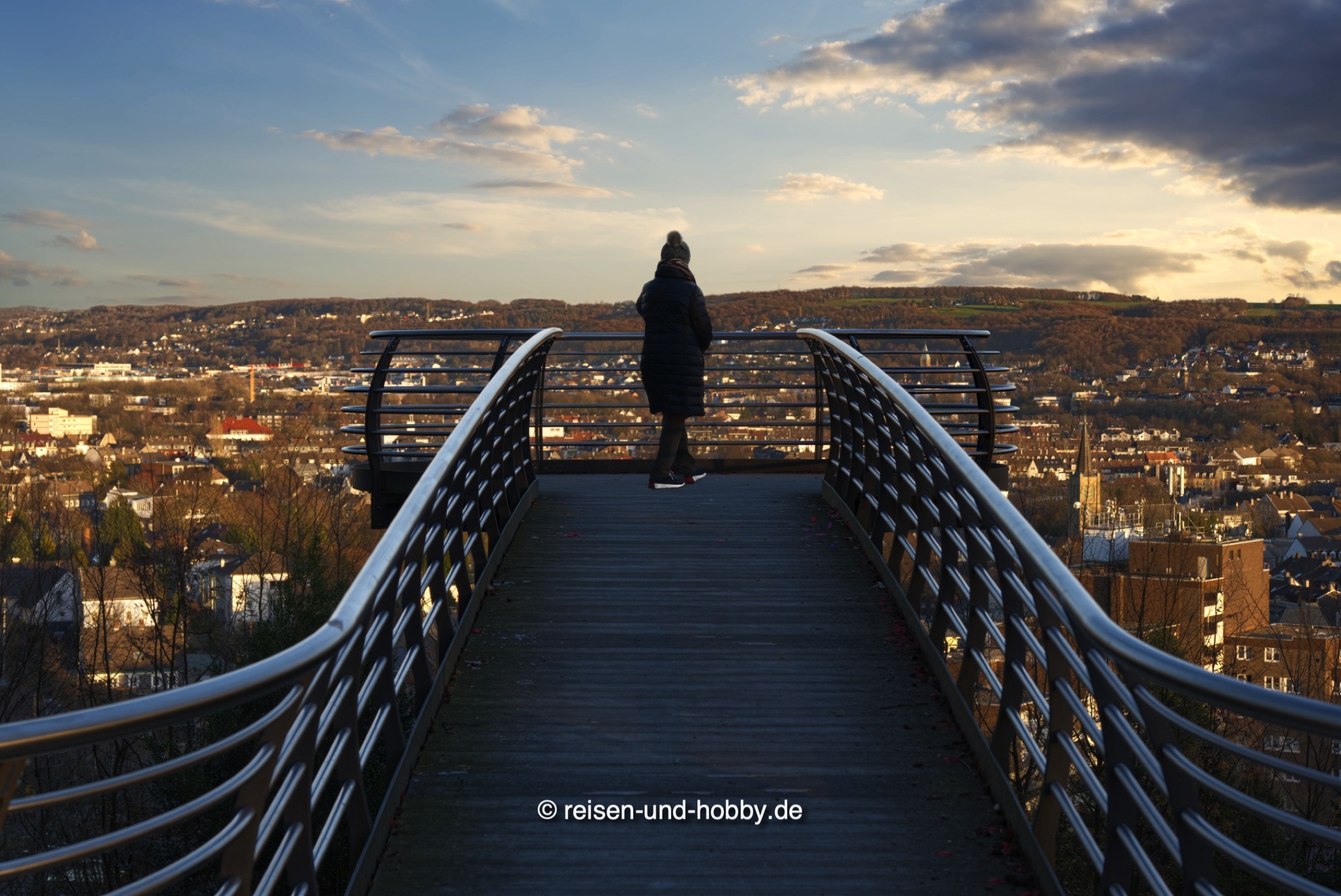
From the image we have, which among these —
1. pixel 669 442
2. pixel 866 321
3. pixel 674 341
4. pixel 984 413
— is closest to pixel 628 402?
pixel 669 442

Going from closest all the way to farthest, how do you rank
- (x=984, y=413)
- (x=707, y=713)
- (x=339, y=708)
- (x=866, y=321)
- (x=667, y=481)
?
(x=339, y=708), (x=707, y=713), (x=667, y=481), (x=984, y=413), (x=866, y=321)

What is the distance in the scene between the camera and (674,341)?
8.97 metres

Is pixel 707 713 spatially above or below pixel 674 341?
below

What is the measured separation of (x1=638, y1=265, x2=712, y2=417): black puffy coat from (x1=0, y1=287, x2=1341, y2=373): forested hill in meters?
8.79

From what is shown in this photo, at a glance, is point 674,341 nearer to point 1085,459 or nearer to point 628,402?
point 628,402

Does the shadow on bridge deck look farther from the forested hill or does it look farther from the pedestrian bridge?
the forested hill

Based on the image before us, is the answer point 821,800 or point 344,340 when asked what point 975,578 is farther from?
point 344,340

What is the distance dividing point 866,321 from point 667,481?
2030 cm

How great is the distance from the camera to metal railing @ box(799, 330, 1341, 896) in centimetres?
260

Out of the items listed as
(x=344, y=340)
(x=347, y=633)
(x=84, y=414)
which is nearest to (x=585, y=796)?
(x=347, y=633)

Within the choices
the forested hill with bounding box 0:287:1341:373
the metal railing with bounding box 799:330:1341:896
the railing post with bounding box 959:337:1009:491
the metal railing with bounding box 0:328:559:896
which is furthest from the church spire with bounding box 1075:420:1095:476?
the metal railing with bounding box 0:328:559:896

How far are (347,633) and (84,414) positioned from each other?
228 feet

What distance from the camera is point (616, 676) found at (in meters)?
5.56

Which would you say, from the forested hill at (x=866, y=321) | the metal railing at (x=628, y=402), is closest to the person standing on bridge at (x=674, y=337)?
the metal railing at (x=628, y=402)
